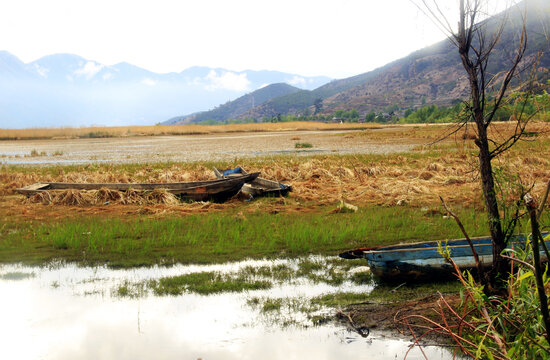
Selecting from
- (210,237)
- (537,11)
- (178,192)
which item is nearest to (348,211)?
(210,237)

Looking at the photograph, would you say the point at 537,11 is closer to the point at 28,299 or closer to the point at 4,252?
the point at 28,299

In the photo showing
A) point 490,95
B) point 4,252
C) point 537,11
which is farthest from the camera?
point 4,252

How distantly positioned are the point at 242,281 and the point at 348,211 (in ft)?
19.5

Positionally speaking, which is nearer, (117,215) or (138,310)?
(138,310)

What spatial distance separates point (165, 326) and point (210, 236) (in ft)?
15.5

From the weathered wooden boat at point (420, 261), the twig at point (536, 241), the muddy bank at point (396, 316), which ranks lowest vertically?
the muddy bank at point (396, 316)

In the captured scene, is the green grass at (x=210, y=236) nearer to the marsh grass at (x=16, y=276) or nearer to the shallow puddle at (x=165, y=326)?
the marsh grass at (x=16, y=276)

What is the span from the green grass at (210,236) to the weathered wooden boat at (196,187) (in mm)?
1854

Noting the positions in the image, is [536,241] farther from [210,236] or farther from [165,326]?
[210,236]

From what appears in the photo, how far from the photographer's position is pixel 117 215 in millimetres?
13742

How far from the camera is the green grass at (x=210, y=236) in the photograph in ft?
32.5

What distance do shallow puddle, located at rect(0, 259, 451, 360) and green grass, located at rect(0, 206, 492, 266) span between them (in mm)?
1437

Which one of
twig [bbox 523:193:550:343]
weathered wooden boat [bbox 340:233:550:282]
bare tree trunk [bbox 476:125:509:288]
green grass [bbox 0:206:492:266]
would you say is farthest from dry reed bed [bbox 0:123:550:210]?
twig [bbox 523:193:550:343]

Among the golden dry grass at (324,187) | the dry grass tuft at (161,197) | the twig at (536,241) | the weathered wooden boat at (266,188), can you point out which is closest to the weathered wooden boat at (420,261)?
the twig at (536,241)
